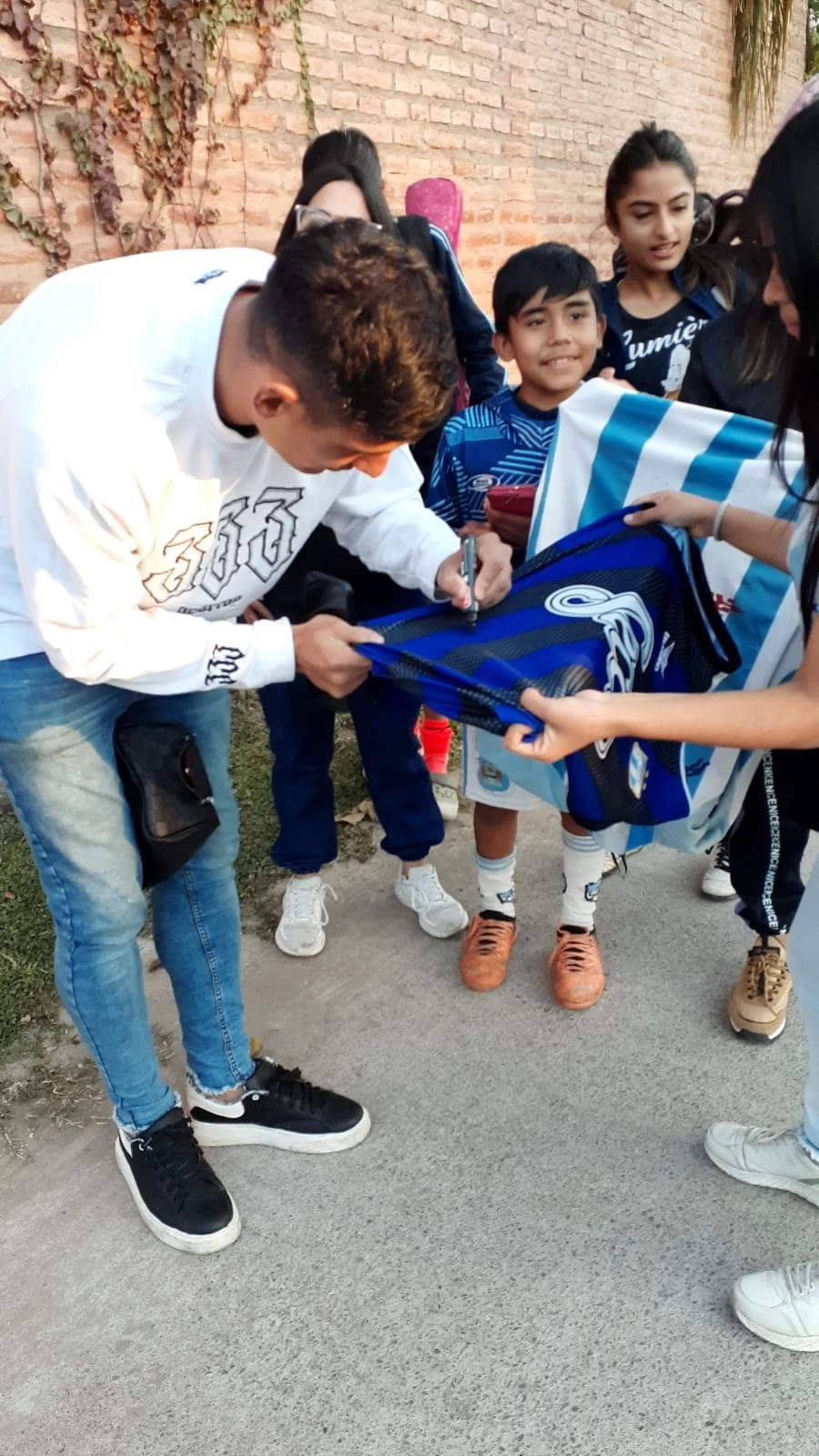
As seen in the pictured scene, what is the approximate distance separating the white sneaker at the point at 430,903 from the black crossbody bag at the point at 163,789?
1166 mm

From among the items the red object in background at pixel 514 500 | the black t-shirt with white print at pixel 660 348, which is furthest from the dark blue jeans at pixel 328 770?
→ the black t-shirt with white print at pixel 660 348

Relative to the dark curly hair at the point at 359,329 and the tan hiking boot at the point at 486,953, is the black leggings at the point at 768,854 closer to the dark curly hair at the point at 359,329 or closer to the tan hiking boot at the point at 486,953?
the tan hiking boot at the point at 486,953

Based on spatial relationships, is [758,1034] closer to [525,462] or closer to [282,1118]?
[282,1118]

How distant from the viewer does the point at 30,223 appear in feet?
11.8

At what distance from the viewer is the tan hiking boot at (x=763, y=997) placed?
2.49 metres

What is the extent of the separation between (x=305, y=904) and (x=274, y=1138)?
77 centimetres

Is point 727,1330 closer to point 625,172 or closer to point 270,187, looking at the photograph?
point 625,172

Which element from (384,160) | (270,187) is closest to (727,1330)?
(270,187)

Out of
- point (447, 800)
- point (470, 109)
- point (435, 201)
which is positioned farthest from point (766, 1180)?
point (470, 109)

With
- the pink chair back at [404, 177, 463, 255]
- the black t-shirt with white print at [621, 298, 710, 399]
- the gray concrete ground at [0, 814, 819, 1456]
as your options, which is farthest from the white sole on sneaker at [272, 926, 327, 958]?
the pink chair back at [404, 177, 463, 255]

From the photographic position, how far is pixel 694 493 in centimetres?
229

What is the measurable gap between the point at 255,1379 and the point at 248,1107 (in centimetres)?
58

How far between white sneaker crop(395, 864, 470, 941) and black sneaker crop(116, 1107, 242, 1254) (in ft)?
3.19

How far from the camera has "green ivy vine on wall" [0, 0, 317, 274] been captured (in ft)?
11.6
